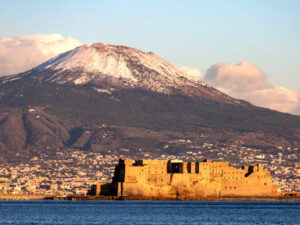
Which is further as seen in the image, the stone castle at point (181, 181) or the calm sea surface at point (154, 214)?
the stone castle at point (181, 181)

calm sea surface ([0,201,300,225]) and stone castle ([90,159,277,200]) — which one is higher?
stone castle ([90,159,277,200])

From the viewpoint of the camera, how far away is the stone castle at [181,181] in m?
175

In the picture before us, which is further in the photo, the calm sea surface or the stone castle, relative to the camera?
the stone castle

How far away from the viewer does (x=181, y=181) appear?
583 ft

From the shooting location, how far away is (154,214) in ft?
452

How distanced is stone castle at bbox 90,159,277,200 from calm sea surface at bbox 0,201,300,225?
4130mm

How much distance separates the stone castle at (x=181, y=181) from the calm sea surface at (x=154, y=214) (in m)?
4.13

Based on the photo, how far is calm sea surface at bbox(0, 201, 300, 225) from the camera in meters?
123

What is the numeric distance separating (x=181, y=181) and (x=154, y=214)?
133ft

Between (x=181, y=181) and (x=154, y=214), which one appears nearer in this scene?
(x=154, y=214)

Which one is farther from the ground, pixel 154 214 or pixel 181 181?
pixel 181 181

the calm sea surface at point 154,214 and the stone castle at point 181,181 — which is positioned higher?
the stone castle at point 181,181

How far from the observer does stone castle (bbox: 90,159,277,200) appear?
17475 centimetres

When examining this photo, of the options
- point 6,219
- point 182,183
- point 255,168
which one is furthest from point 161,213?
point 255,168
